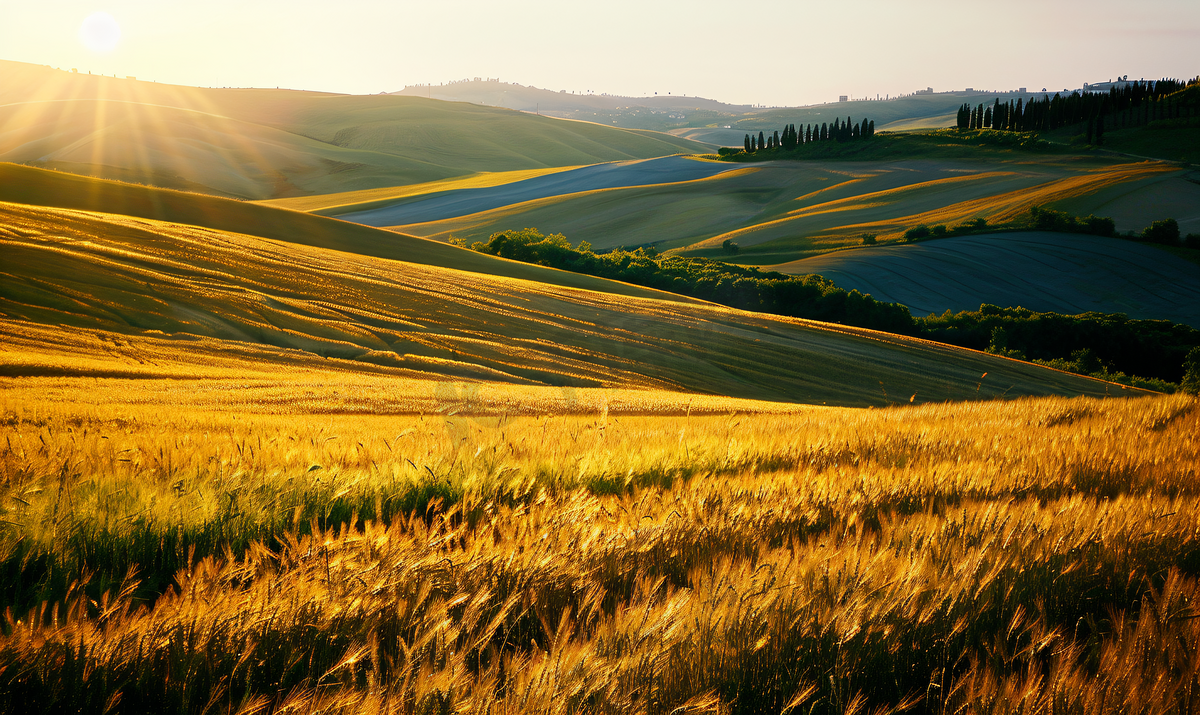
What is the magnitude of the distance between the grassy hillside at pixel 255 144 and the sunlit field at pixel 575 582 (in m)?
118

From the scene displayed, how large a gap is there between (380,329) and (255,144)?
14640 cm

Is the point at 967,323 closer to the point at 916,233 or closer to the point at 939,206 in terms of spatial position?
the point at 916,233

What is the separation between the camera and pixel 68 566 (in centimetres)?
309

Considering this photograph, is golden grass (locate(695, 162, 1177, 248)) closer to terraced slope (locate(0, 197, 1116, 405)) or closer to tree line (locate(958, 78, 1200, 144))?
tree line (locate(958, 78, 1200, 144))

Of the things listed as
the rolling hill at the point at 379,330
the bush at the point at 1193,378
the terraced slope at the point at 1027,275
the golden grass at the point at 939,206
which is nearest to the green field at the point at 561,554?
the rolling hill at the point at 379,330

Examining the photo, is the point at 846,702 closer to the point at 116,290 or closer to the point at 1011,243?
the point at 116,290

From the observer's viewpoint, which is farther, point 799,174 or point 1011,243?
point 799,174

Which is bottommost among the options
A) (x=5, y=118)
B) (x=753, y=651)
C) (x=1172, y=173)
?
(x=753, y=651)

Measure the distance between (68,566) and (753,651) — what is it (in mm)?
2970

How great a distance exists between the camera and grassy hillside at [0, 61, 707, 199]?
117 m

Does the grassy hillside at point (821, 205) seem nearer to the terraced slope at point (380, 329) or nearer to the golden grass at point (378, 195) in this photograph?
the golden grass at point (378, 195)

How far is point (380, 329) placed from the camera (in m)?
19.2

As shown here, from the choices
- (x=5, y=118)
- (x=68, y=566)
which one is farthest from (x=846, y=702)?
(x=5, y=118)

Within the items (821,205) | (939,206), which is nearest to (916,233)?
(939,206)
